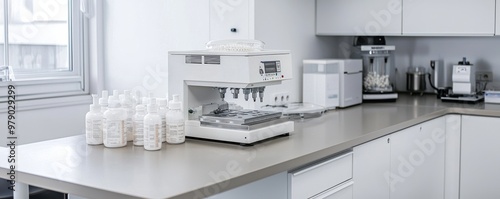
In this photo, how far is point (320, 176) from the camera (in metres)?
2.20

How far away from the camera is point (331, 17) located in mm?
3658

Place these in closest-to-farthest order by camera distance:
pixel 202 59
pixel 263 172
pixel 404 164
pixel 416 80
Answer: pixel 263 172, pixel 202 59, pixel 404 164, pixel 416 80

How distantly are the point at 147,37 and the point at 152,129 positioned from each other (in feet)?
5.10

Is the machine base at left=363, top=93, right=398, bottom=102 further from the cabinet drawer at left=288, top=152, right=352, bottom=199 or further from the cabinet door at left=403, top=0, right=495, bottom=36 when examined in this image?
the cabinet drawer at left=288, top=152, right=352, bottom=199

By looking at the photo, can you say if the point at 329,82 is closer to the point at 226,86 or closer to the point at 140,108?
the point at 226,86

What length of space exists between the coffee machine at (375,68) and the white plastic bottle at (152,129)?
6.08ft

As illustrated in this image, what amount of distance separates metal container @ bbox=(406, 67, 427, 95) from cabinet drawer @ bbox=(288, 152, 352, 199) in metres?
1.76

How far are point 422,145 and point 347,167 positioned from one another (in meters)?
0.90

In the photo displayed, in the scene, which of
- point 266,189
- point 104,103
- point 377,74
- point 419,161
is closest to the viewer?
point 266,189

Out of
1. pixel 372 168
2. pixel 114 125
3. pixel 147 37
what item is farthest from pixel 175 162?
pixel 147 37

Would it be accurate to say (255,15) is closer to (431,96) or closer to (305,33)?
(305,33)

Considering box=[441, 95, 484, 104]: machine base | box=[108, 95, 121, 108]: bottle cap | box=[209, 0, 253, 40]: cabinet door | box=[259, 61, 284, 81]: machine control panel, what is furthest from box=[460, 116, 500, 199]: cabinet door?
box=[108, 95, 121, 108]: bottle cap

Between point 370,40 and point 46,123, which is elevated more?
point 370,40

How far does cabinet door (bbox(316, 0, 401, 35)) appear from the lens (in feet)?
11.6
